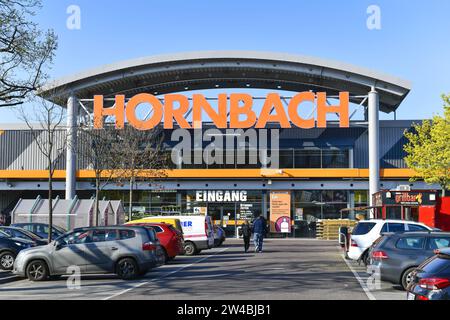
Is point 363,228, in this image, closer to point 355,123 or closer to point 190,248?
point 190,248


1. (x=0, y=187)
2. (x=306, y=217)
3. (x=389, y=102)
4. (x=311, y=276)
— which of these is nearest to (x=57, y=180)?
(x=0, y=187)

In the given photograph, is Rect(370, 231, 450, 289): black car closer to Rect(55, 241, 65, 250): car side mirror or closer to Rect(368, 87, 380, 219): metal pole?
Rect(55, 241, 65, 250): car side mirror

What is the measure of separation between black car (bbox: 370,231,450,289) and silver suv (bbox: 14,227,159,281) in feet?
21.2

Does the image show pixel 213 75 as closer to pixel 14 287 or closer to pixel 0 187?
pixel 0 187

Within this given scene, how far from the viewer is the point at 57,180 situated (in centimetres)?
4822

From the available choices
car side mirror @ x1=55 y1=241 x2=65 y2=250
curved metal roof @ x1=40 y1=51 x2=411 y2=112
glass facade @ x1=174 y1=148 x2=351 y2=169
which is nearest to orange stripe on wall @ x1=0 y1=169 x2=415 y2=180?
glass facade @ x1=174 y1=148 x2=351 y2=169

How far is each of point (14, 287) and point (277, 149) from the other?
32.7 meters

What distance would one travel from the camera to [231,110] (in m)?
44.4

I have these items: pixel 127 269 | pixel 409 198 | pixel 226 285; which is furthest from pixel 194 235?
pixel 226 285

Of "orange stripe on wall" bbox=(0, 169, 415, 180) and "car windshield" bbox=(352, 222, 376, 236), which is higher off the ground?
"orange stripe on wall" bbox=(0, 169, 415, 180)

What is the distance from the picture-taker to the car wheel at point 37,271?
1745cm

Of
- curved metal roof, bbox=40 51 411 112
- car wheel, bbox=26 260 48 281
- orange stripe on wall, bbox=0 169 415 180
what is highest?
curved metal roof, bbox=40 51 411 112

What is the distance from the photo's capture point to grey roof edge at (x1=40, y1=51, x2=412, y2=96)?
145 feet

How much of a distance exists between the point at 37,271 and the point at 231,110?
28.4 m
